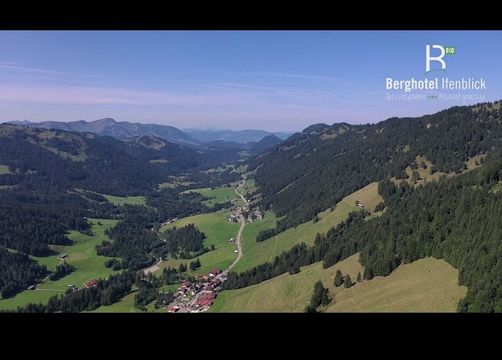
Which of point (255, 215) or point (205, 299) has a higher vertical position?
point (255, 215)

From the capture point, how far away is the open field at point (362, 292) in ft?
→ 203

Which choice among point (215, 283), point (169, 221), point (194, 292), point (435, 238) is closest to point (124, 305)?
point (194, 292)

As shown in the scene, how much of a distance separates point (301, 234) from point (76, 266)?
71.3 meters

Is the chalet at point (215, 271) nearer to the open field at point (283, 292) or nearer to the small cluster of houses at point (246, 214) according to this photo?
the open field at point (283, 292)

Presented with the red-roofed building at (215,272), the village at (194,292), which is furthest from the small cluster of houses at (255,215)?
the village at (194,292)

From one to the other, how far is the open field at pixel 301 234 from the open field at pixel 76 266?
1669 inches

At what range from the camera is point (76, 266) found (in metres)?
134

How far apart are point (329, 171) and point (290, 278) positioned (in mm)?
105655

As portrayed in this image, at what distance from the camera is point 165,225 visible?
184 meters

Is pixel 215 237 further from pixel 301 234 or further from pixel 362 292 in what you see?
pixel 362 292

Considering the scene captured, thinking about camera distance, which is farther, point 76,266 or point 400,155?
point 400,155

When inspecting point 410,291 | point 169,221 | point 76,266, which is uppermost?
point 410,291
